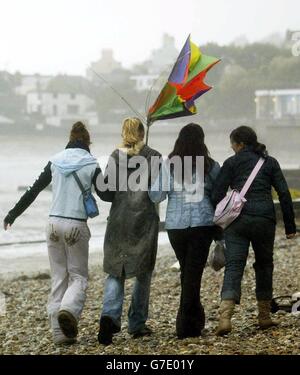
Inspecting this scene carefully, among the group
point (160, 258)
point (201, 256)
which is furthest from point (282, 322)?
point (160, 258)

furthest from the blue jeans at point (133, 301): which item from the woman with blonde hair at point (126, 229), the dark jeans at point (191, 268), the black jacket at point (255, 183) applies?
the black jacket at point (255, 183)

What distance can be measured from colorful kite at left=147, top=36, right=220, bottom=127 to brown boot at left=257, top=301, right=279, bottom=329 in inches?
78.6

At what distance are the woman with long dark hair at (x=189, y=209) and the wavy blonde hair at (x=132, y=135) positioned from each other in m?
Result: 0.21

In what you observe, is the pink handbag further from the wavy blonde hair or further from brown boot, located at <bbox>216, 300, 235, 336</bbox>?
the wavy blonde hair

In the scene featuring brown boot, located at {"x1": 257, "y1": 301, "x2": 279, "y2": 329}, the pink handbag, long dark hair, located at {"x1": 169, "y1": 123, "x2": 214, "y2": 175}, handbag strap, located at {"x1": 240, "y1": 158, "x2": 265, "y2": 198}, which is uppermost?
long dark hair, located at {"x1": 169, "y1": 123, "x2": 214, "y2": 175}

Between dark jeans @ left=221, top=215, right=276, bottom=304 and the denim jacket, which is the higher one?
the denim jacket

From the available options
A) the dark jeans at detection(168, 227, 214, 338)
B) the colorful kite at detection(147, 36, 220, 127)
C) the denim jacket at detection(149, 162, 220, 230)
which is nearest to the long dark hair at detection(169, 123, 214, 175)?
the denim jacket at detection(149, 162, 220, 230)

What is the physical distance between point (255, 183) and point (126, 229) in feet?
2.87

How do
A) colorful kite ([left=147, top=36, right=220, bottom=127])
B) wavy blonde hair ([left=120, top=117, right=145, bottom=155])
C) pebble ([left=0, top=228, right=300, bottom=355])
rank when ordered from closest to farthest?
1. pebble ([left=0, top=228, right=300, bottom=355])
2. wavy blonde hair ([left=120, top=117, right=145, bottom=155])
3. colorful kite ([left=147, top=36, right=220, bottom=127])

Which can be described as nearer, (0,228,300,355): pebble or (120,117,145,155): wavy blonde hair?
(0,228,300,355): pebble

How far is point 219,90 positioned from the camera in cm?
7312

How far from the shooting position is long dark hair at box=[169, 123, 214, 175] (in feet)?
20.4

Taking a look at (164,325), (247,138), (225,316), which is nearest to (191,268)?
(225,316)

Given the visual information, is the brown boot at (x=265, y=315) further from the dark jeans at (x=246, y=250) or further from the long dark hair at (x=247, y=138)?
the long dark hair at (x=247, y=138)
